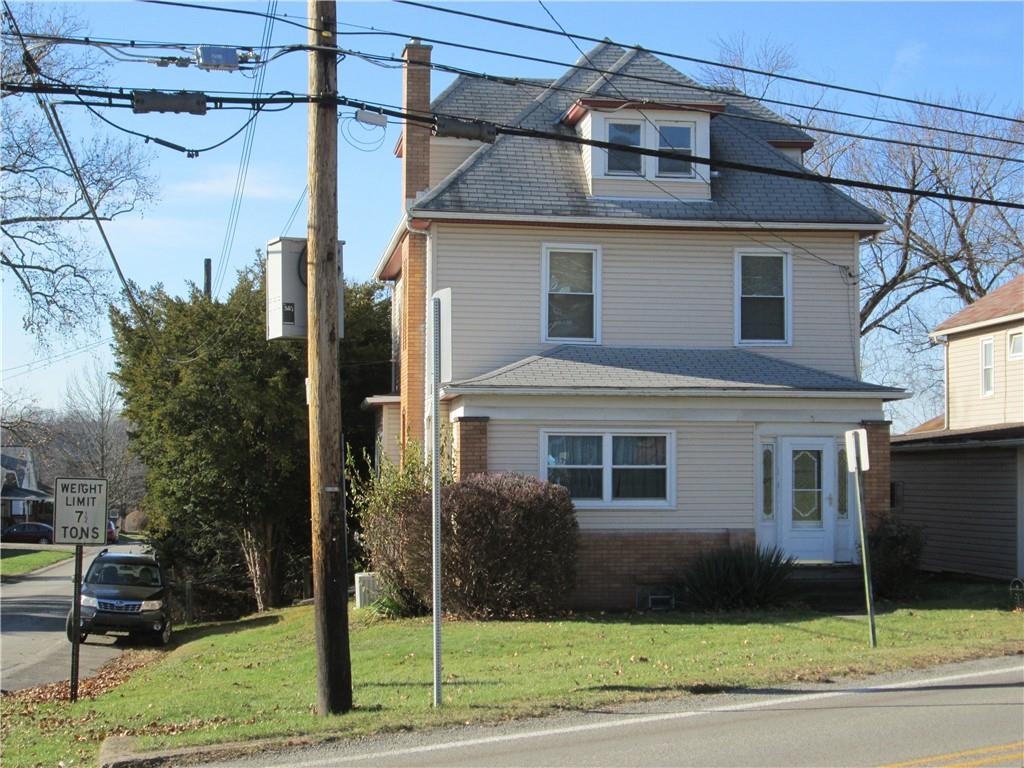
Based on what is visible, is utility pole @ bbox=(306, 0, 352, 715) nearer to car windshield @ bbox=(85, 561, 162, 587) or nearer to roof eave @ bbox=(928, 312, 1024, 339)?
car windshield @ bbox=(85, 561, 162, 587)

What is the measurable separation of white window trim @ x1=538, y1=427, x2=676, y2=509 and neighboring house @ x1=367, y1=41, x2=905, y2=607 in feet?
0.11

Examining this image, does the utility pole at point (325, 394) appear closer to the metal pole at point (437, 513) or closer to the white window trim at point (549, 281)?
the metal pole at point (437, 513)

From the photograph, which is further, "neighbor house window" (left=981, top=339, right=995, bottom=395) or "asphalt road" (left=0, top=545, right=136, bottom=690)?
"neighbor house window" (left=981, top=339, right=995, bottom=395)

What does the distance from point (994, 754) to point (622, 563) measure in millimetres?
10894

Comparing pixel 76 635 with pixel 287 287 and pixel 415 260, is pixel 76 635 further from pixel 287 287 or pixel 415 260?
pixel 415 260

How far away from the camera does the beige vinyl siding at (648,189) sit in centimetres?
2061

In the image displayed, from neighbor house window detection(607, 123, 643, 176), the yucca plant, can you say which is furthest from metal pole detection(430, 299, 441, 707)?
neighbor house window detection(607, 123, 643, 176)

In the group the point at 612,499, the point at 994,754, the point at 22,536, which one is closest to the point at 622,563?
the point at 612,499

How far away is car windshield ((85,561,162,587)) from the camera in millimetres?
24391

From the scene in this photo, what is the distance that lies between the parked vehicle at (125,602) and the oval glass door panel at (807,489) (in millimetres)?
13577

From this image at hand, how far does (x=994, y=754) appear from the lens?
8031 millimetres

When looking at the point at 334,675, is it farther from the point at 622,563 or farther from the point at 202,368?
the point at 202,368

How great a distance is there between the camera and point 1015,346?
83.7ft

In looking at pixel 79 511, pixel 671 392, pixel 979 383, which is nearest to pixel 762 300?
Result: pixel 671 392
